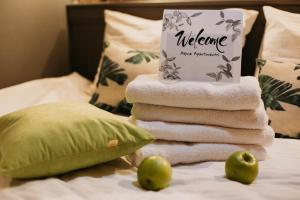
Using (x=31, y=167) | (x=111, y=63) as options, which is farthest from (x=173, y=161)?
(x=111, y=63)

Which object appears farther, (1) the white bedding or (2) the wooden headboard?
(2) the wooden headboard

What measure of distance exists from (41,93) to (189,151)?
0.98 meters

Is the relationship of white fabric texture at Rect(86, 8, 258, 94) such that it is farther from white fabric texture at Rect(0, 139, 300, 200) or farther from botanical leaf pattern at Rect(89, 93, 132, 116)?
white fabric texture at Rect(0, 139, 300, 200)

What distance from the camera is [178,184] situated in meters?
0.87

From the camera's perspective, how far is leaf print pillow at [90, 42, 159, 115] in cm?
153

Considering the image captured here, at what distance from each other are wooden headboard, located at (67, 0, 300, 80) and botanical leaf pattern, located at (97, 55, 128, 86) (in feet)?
1.53

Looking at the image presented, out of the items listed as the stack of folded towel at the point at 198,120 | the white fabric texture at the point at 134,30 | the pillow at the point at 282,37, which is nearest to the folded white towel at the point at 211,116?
the stack of folded towel at the point at 198,120

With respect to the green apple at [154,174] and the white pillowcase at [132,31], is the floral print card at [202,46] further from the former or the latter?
the white pillowcase at [132,31]

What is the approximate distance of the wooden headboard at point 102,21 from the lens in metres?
1.66

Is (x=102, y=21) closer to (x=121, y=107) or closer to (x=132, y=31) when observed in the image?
(x=132, y=31)

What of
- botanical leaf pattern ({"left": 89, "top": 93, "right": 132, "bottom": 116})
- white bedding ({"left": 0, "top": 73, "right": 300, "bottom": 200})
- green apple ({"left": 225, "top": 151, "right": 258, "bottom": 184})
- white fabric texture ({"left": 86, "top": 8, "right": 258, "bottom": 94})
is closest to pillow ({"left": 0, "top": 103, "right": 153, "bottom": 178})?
white bedding ({"left": 0, "top": 73, "right": 300, "bottom": 200})

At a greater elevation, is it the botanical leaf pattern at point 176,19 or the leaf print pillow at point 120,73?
the botanical leaf pattern at point 176,19

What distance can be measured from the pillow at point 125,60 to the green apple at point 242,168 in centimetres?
71

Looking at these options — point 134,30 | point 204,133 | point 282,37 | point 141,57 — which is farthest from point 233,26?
point 134,30
